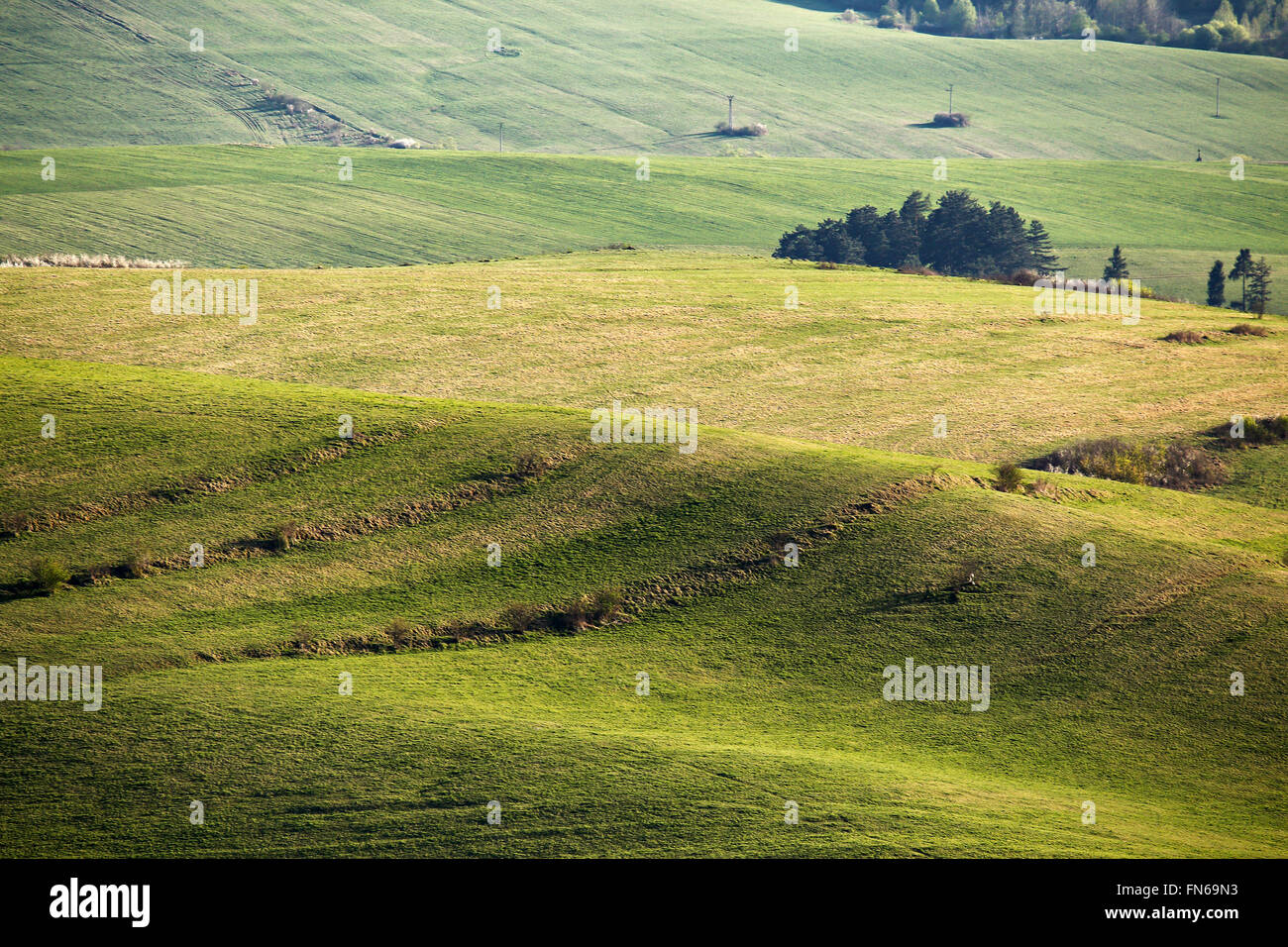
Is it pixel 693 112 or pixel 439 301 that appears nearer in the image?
pixel 439 301

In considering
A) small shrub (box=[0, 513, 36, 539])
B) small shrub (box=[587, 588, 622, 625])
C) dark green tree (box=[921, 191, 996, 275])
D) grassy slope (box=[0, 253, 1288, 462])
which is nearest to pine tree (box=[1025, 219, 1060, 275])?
dark green tree (box=[921, 191, 996, 275])

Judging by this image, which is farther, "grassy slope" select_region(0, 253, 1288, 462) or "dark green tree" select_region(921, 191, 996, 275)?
"dark green tree" select_region(921, 191, 996, 275)

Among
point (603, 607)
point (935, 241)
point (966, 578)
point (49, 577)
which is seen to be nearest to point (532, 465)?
point (603, 607)

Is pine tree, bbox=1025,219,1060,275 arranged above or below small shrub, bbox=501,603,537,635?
above

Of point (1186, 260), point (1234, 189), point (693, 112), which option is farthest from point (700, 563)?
point (693, 112)

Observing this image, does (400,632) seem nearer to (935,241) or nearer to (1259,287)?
(935,241)

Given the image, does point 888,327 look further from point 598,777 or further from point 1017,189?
point 1017,189

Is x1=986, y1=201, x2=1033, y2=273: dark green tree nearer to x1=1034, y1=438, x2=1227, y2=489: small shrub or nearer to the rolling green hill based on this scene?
the rolling green hill
